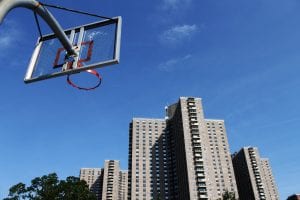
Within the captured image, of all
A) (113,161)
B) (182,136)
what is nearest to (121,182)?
(113,161)

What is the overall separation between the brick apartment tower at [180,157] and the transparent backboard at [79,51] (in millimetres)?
95415

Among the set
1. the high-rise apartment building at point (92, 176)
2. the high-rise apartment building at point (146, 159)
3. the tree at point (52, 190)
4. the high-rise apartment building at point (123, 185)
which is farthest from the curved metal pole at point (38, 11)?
the high-rise apartment building at point (92, 176)

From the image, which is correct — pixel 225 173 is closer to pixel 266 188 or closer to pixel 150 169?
pixel 150 169

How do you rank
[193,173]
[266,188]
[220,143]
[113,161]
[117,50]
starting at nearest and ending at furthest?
[117,50], [193,173], [220,143], [266,188], [113,161]

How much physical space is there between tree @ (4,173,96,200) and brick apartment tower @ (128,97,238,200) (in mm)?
61428

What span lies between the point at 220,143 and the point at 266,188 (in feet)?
130

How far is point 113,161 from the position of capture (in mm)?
149750

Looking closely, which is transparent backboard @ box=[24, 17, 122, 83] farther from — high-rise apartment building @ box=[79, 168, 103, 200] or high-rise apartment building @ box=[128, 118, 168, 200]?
high-rise apartment building @ box=[79, 168, 103, 200]

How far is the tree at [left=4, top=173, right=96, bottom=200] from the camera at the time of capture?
138 feet

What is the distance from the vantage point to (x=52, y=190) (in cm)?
4238

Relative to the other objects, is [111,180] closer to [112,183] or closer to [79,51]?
[112,183]

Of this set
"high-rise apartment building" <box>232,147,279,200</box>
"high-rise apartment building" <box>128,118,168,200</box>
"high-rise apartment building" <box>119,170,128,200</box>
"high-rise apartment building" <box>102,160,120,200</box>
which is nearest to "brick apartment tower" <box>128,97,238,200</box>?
"high-rise apartment building" <box>128,118,168,200</box>

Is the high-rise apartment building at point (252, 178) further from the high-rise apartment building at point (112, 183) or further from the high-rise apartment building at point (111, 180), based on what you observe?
the high-rise apartment building at point (111, 180)

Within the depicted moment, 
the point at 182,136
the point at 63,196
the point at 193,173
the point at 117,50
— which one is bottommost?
the point at 117,50
